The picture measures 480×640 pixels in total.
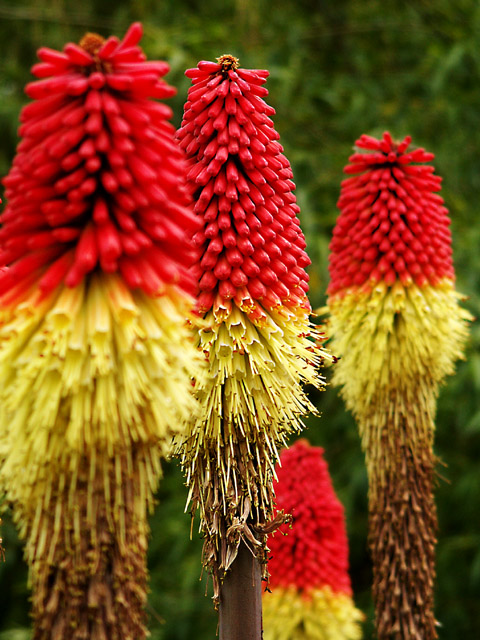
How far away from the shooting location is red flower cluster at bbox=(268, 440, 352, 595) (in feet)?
12.1

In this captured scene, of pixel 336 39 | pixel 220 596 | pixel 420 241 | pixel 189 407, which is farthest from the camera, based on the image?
pixel 336 39

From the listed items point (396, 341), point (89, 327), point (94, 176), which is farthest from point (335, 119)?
point (89, 327)

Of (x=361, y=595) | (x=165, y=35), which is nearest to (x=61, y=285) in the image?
(x=165, y=35)

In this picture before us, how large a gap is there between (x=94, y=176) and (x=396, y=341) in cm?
188

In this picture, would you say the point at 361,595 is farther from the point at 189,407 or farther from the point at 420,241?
the point at 189,407

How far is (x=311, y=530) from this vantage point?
368 centimetres

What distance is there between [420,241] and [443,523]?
5460 mm

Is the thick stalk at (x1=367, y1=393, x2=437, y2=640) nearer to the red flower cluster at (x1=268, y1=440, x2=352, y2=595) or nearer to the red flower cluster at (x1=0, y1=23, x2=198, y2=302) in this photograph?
the red flower cluster at (x1=268, y1=440, x2=352, y2=595)

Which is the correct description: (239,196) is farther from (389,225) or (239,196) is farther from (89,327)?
(389,225)

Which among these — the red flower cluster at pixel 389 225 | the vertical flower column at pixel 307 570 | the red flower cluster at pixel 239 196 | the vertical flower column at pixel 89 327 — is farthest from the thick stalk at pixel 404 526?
the vertical flower column at pixel 89 327

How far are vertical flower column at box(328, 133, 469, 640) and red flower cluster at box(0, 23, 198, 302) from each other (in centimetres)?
159

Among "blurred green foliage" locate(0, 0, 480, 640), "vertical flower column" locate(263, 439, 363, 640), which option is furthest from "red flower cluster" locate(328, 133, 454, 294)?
"blurred green foliage" locate(0, 0, 480, 640)

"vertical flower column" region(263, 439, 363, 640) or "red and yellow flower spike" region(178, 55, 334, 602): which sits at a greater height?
"red and yellow flower spike" region(178, 55, 334, 602)

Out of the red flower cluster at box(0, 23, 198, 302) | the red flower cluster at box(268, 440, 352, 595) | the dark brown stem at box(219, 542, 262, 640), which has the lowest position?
the dark brown stem at box(219, 542, 262, 640)
